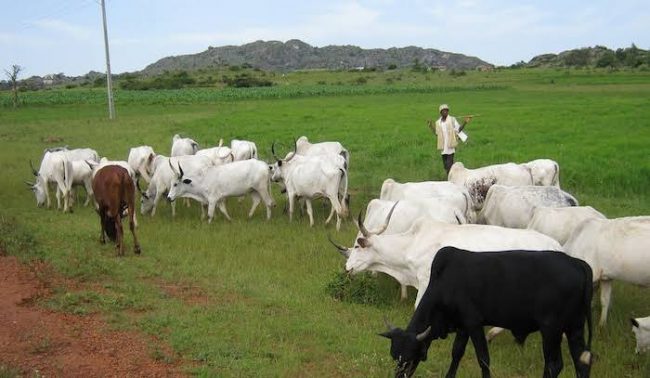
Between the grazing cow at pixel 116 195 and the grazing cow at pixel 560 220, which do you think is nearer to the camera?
the grazing cow at pixel 560 220

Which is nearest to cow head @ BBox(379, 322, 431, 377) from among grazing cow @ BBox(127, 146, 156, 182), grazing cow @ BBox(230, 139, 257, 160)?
grazing cow @ BBox(230, 139, 257, 160)

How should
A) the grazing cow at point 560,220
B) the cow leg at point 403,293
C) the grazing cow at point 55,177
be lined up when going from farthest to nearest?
the grazing cow at point 55,177, the cow leg at point 403,293, the grazing cow at point 560,220

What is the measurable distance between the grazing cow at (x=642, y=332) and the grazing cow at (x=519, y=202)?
10.9 feet

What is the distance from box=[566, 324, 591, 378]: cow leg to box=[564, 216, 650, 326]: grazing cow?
1856mm

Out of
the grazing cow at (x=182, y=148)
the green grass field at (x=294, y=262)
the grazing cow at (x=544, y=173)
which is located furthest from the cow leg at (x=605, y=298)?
the grazing cow at (x=182, y=148)

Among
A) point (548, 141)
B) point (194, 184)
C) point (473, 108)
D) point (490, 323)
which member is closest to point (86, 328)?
point (490, 323)

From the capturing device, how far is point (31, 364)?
6.55 metres

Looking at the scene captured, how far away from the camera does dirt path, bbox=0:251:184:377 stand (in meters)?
6.49

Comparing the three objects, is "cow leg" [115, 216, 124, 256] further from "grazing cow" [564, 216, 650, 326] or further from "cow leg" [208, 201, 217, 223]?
"grazing cow" [564, 216, 650, 326]

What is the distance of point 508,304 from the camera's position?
19.4 ft

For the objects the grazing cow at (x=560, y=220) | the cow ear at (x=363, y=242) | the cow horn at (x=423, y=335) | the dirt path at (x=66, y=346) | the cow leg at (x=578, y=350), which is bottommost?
the dirt path at (x=66, y=346)

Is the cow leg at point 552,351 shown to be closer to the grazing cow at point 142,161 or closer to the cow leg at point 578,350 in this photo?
the cow leg at point 578,350

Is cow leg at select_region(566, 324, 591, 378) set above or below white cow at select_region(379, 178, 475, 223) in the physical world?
below

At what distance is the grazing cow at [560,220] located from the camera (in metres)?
8.63
